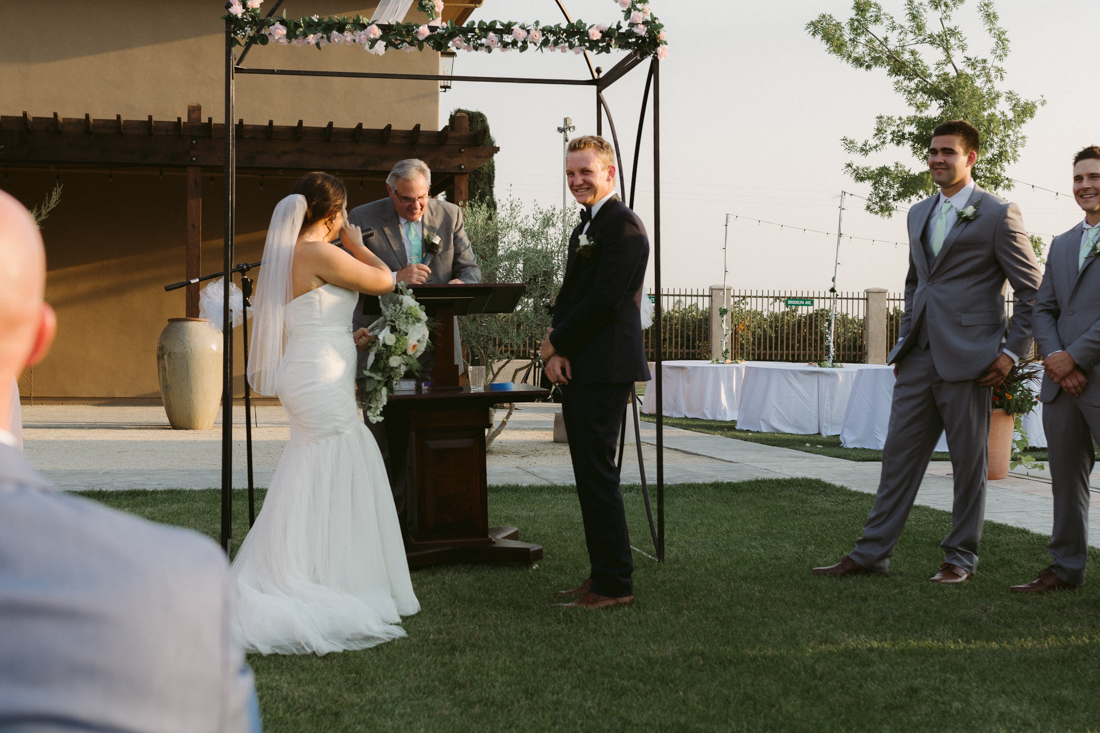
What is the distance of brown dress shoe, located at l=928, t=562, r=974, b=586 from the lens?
14.9ft

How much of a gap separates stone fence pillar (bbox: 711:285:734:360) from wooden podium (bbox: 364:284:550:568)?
53.2 feet

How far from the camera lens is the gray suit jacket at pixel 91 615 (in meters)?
0.74

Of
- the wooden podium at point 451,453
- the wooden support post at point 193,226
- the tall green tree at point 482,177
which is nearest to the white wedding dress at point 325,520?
the wooden podium at point 451,453

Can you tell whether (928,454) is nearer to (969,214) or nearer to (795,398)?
(969,214)

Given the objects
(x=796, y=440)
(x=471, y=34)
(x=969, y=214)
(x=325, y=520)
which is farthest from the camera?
(x=796, y=440)

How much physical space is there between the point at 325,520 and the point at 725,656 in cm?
174

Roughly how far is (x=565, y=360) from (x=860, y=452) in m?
7.08

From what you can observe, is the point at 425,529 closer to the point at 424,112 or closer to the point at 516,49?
the point at 516,49

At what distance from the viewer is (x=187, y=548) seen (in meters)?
0.80

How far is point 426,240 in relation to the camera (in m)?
5.36

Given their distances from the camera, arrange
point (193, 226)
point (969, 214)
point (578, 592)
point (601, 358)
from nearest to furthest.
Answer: point (601, 358) < point (578, 592) < point (969, 214) < point (193, 226)

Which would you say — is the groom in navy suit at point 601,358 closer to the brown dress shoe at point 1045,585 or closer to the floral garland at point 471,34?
the floral garland at point 471,34

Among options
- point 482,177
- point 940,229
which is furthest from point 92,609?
point 482,177

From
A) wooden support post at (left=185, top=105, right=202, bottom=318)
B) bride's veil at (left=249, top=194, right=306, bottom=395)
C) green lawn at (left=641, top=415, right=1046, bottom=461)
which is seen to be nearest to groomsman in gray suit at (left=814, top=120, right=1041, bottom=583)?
bride's veil at (left=249, top=194, right=306, bottom=395)
